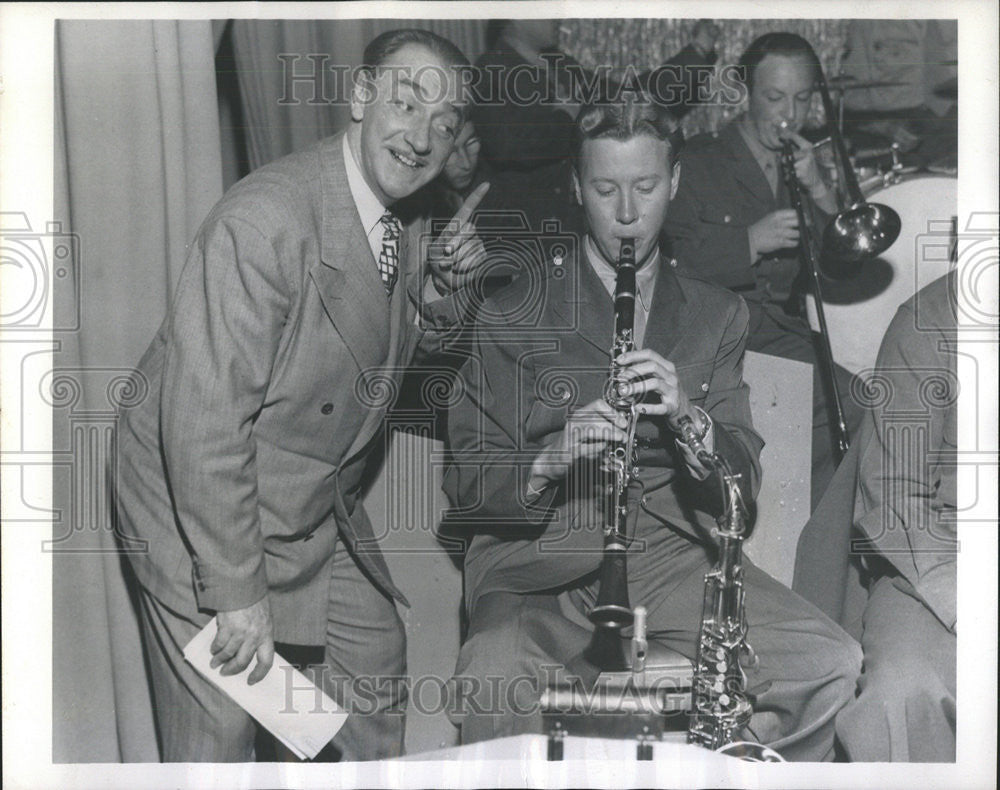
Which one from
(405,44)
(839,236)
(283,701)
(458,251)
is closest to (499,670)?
(283,701)

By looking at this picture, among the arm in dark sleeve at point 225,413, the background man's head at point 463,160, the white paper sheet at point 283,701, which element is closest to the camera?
the arm in dark sleeve at point 225,413

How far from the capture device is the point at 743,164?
3104 mm

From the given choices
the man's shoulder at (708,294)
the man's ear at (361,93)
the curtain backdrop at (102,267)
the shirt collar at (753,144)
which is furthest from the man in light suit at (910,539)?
the curtain backdrop at (102,267)

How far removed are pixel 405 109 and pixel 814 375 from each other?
1.08 meters

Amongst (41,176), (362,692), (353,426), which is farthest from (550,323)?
(41,176)

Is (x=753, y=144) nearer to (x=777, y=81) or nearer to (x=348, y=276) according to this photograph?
(x=777, y=81)

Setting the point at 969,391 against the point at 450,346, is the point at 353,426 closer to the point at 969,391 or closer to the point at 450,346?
the point at 450,346

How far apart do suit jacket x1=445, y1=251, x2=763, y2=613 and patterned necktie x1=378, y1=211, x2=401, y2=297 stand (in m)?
0.22

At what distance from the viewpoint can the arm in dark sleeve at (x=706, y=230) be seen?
3.08m

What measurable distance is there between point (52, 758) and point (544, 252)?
155 centimetres

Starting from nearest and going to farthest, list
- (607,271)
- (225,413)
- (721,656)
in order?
(225,413) → (721,656) → (607,271)

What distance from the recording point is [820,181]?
3119 millimetres

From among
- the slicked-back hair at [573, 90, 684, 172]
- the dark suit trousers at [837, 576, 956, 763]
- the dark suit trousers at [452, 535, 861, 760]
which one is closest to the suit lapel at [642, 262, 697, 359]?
the slicked-back hair at [573, 90, 684, 172]

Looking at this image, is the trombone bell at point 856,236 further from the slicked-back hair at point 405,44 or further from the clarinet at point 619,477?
the slicked-back hair at point 405,44
